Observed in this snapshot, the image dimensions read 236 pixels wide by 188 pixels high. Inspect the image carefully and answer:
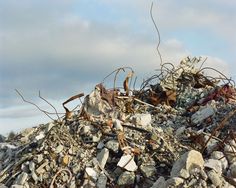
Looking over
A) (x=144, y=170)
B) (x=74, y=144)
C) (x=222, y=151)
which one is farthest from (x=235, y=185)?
(x=74, y=144)

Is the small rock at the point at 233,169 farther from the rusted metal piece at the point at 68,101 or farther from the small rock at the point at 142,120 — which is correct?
the rusted metal piece at the point at 68,101

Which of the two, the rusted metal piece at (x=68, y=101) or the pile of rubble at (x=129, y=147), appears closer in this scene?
the pile of rubble at (x=129, y=147)

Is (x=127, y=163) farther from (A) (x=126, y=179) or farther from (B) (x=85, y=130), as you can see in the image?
(B) (x=85, y=130)

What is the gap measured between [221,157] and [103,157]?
40.6 inches

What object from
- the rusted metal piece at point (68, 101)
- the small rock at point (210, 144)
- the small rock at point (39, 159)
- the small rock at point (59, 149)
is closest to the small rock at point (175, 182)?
the small rock at point (210, 144)

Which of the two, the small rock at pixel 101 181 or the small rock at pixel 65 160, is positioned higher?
the small rock at pixel 65 160

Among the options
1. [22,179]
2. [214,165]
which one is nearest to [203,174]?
[214,165]

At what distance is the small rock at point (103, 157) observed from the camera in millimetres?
4578

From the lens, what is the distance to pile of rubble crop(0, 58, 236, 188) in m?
4.40

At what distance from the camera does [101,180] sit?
14.6ft

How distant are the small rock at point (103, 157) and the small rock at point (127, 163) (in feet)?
0.50

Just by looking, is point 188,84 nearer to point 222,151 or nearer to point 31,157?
point 222,151

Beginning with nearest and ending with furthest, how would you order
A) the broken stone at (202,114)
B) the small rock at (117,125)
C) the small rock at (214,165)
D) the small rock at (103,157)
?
the small rock at (214,165) < the small rock at (103,157) < the small rock at (117,125) < the broken stone at (202,114)

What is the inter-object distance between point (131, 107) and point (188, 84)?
99 cm
